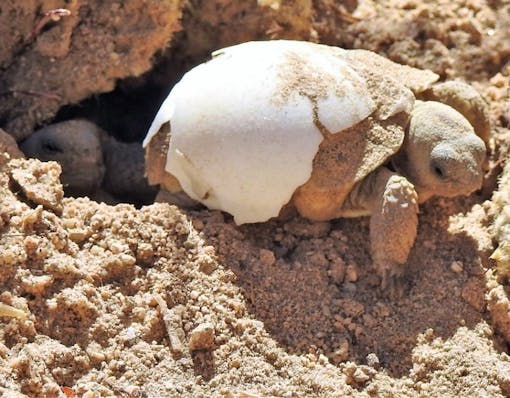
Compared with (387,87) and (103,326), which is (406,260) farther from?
(103,326)

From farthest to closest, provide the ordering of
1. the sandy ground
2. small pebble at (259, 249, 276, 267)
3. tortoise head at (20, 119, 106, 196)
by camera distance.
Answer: tortoise head at (20, 119, 106, 196) → small pebble at (259, 249, 276, 267) → the sandy ground

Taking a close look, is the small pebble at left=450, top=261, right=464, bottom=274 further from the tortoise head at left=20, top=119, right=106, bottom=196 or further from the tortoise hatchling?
the tortoise head at left=20, top=119, right=106, bottom=196

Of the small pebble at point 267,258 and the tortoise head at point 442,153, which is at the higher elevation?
the tortoise head at point 442,153

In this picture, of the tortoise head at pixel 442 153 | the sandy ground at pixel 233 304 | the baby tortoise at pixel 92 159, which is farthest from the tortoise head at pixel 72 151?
the tortoise head at pixel 442 153

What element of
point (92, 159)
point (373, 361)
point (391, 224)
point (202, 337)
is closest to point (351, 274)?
point (391, 224)

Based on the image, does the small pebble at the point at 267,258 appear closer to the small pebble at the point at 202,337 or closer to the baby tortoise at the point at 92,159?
the small pebble at the point at 202,337

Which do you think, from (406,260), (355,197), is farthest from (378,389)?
(355,197)

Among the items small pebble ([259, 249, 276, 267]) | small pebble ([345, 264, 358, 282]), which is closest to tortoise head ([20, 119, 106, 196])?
small pebble ([259, 249, 276, 267])
